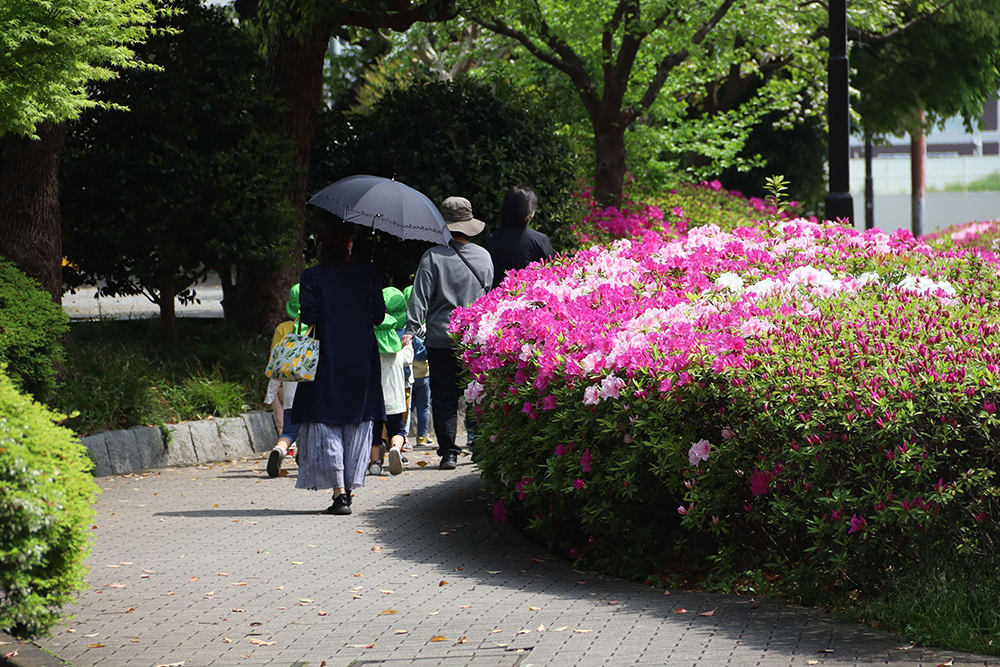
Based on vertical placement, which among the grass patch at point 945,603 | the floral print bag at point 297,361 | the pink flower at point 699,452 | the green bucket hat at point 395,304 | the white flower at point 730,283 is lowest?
the grass patch at point 945,603

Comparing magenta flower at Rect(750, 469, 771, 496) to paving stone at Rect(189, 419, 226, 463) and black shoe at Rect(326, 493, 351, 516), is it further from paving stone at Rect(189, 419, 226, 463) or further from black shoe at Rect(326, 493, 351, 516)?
paving stone at Rect(189, 419, 226, 463)

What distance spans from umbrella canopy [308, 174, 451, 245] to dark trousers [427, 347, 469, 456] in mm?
1184

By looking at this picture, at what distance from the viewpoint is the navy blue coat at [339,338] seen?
7156 millimetres

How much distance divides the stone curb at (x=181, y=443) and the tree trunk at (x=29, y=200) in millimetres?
1488

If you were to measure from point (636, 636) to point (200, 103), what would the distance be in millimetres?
7873

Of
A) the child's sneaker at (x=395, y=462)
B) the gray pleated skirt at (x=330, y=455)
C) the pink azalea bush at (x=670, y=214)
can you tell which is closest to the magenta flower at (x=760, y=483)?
the gray pleated skirt at (x=330, y=455)

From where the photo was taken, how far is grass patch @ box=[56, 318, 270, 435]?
9125 mm

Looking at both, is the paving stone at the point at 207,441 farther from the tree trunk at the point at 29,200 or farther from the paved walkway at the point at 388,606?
the paved walkway at the point at 388,606

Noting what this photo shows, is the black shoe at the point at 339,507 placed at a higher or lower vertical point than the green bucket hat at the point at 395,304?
lower

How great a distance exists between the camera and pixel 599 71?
59.9 feet

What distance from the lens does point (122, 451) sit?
8.82 metres

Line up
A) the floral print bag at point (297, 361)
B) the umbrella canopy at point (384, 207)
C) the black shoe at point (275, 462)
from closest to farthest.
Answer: the floral print bag at point (297, 361), the umbrella canopy at point (384, 207), the black shoe at point (275, 462)

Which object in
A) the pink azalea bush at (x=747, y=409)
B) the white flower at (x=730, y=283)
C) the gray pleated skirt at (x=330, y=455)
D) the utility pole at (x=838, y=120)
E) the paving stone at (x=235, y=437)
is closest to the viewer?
the pink azalea bush at (x=747, y=409)

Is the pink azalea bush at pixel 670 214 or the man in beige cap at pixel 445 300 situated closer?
the man in beige cap at pixel 445 300
